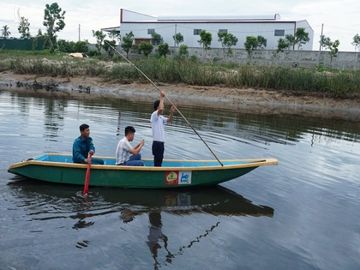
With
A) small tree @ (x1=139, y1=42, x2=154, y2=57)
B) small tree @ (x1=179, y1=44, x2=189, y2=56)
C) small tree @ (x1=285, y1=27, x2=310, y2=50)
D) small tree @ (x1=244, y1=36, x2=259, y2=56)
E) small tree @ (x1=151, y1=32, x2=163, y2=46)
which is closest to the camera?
small tree @ (x1=244, y1=36, x2=259, y2=56)

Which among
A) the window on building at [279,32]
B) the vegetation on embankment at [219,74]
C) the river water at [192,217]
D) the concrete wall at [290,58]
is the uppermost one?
the window on building at [279,32]

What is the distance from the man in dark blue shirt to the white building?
153ft

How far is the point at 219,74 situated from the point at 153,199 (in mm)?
23600

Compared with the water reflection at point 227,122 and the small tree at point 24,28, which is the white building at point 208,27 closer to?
the small tree at point 24,28

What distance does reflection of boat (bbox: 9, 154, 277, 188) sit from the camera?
347 inches

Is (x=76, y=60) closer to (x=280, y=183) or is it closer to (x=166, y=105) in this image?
(x=166, y=105)

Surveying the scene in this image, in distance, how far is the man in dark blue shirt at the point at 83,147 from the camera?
9.03 meters

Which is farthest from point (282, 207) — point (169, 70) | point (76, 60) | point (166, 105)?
point (76, 60)

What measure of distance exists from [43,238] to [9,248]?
533 millimetres

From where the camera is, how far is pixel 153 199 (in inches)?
344

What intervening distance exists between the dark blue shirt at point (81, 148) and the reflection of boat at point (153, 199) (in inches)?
24.2

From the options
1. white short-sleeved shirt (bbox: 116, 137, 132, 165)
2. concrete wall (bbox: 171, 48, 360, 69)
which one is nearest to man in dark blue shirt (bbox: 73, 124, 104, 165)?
white short-sleeved shirt (bbox: 116, 137, 132, 165)

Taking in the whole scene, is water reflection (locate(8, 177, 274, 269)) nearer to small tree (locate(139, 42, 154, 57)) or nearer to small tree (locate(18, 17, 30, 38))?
small tree (locate(139, 42, 154, 57))

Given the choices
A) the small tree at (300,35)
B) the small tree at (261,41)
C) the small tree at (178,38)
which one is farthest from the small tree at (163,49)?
the small tree at (300,35)
